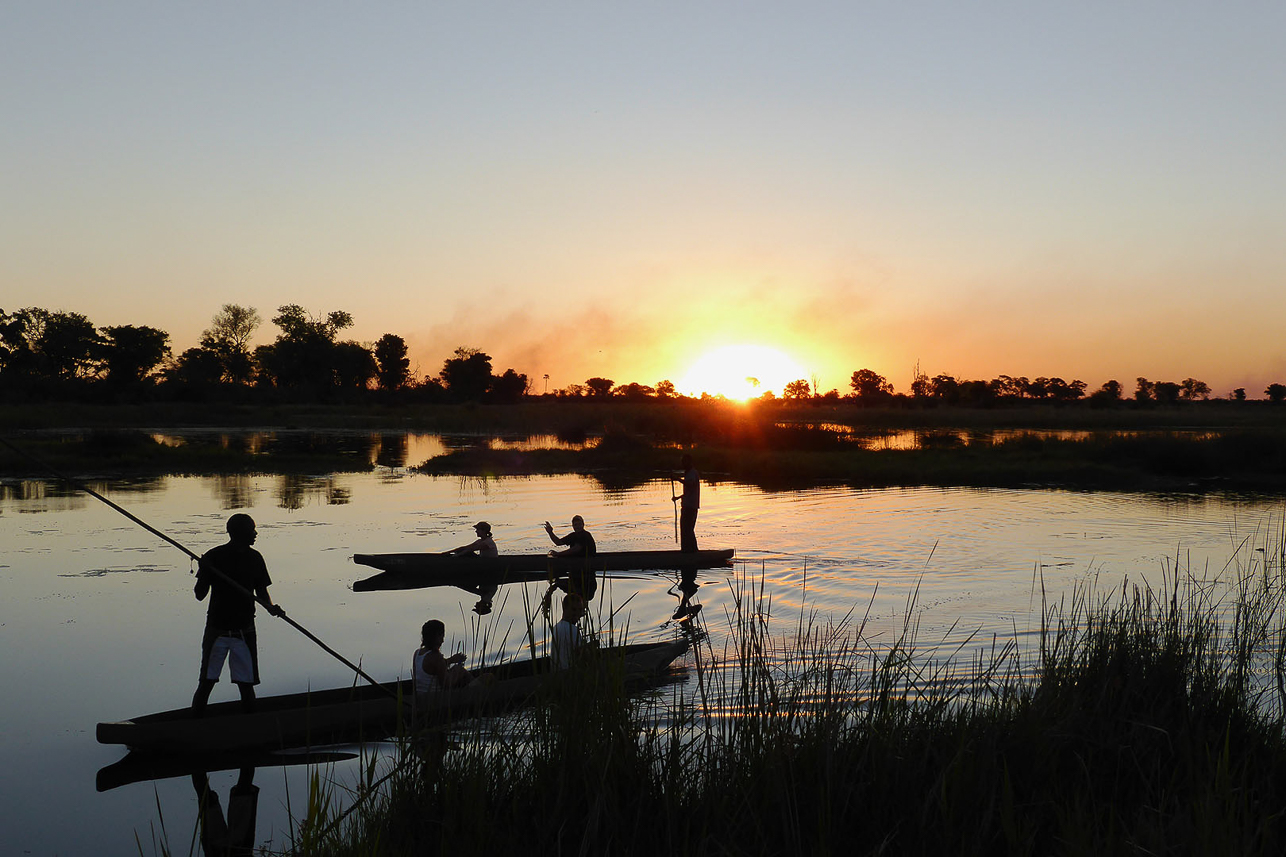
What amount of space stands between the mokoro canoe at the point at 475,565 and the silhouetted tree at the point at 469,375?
115 m

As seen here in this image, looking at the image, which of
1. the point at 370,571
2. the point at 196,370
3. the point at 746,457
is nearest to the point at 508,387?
the point at 196,370

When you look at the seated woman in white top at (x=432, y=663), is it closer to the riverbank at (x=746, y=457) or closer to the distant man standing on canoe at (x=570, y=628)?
the distant man standing on canoe at (x=570, y=628)

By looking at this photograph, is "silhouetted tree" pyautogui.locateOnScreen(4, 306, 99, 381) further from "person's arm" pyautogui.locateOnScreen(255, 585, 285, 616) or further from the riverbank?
"person's arm" pyautogui.locateOnScreen(255, 585, 285, 616)

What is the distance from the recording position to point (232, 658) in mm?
8375

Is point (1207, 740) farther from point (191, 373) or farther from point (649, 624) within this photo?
point (191, 373)

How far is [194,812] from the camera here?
7.91 m

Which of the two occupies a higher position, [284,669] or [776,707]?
[776,707]

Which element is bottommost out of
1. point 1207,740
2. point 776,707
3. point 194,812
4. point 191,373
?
point 194,812

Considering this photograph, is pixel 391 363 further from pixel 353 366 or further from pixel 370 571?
pixel 370 571

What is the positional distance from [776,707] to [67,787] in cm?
659

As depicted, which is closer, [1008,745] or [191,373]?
[1008,745]

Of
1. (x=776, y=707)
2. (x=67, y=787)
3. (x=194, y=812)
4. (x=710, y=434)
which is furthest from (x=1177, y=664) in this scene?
(x=710, y=434)

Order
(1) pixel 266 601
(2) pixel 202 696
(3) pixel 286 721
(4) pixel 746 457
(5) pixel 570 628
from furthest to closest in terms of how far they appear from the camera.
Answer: (4) pixel 746 457
(3) pixel 286 721
(2) pixel 202 696
(1) pixel 266 601
(5) pixel 570 628

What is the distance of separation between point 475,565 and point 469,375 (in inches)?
4714
